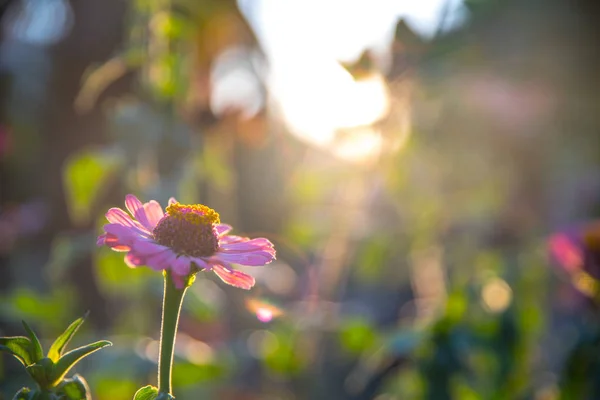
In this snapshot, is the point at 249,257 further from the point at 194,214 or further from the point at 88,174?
the point at 88,174

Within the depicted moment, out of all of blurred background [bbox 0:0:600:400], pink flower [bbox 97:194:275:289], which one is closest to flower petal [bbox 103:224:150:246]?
→ pink flower [bbox 97:194:275:289]

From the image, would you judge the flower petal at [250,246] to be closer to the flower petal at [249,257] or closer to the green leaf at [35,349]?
the flower petal at [249,257]

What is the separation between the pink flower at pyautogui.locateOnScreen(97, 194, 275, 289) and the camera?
0.43m

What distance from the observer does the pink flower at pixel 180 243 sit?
43 centimetres

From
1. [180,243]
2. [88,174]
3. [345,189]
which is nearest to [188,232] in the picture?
[180,243]

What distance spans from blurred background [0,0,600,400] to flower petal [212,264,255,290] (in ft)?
1.90

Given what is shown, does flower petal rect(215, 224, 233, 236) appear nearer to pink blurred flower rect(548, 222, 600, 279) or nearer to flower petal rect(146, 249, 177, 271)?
flower petal rect(146, 249, 177, 271)

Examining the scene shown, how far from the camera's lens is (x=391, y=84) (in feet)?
4.76

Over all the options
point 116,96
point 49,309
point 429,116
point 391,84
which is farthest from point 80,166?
point 429,116

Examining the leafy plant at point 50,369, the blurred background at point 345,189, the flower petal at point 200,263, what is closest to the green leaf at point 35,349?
the leafy plant at point 50,369

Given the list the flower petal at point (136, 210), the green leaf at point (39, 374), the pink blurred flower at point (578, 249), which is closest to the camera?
the green leaf at point (39, 374)

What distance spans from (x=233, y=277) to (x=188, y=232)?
4cm

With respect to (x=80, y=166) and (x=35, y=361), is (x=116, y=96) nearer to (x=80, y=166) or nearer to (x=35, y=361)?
(x=80, y=166)

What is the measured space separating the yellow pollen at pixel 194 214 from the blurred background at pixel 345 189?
528 millimetres
